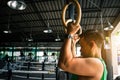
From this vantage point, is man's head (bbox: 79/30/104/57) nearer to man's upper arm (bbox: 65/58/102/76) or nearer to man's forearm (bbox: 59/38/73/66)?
man's upper arm (bbox: 65/58/102/76)

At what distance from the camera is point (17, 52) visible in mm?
28719

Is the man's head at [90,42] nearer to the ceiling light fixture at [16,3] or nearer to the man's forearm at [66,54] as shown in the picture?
the man's forearm at [66,54]

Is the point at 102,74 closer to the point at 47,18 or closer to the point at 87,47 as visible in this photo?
the point at 87,47

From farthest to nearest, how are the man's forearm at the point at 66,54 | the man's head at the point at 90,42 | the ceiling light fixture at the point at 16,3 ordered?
the ceiling light fixture at the point at 16,3
the man's head at the point at 90,42
the man's forearm at the point at 66,54

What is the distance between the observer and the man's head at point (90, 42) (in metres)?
1.46

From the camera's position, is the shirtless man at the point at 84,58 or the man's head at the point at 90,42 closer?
the shirtless man at the point at 84,58

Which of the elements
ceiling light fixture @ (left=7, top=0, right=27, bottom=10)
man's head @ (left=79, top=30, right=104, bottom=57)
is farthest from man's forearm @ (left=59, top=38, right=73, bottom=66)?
ceiling light fixture @ (left=7, top=0, right=27, bottom=10)

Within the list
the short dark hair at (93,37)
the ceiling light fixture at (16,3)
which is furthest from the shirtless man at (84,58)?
the ceiling light fixture at (16,3)

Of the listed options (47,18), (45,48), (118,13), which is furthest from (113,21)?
(45,48)

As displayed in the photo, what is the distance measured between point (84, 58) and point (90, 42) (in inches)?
5.9

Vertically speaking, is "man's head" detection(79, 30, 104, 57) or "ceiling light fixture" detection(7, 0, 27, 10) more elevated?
"ceiling light fixture" detection(7, 0, 27, 10)

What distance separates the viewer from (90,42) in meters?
1.46

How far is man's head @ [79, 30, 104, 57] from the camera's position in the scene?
4.80 feet

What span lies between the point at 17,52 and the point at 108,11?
20498 mm
